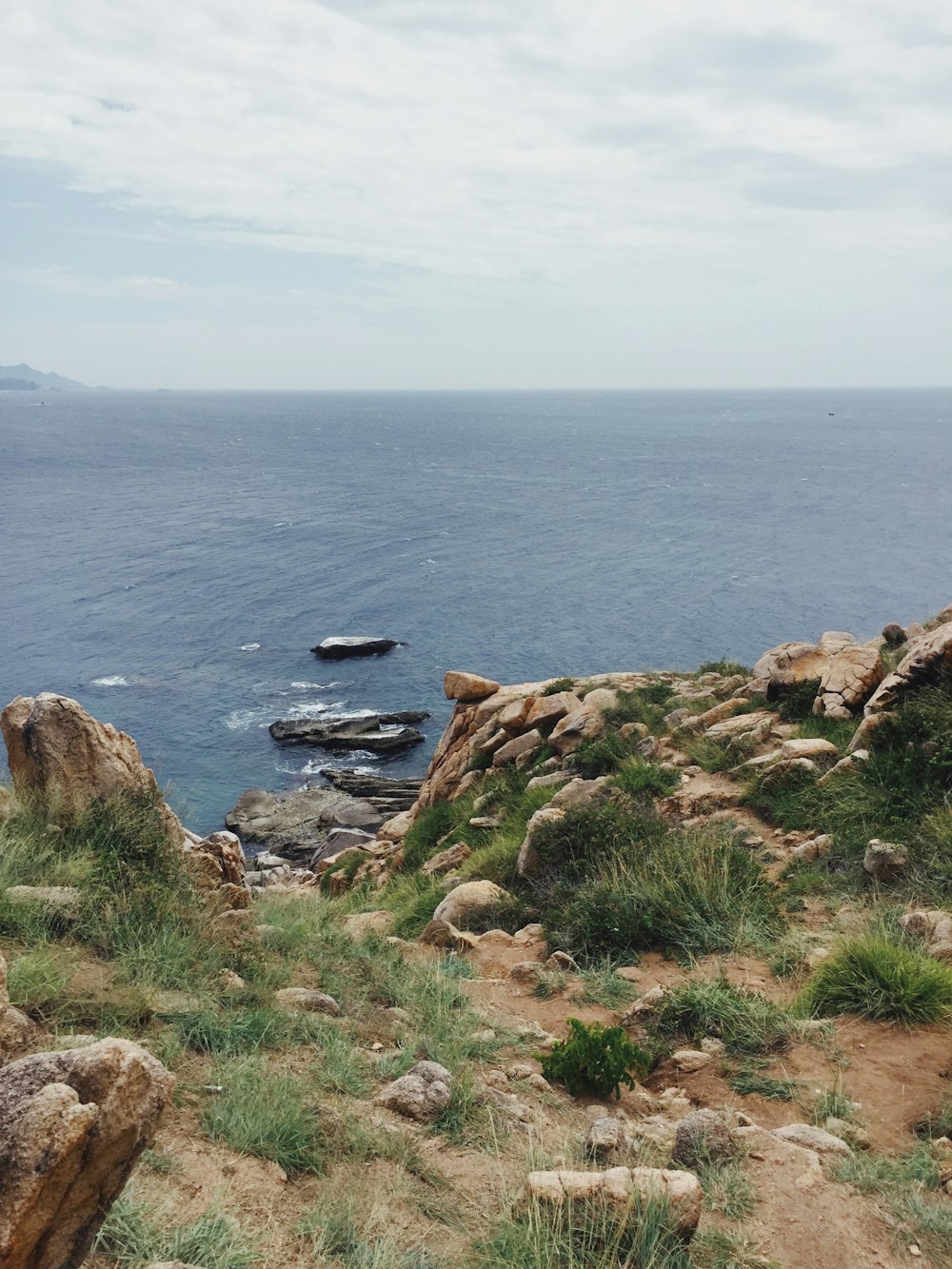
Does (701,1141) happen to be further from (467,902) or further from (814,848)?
(467,902)

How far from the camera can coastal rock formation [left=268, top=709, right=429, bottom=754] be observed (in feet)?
159

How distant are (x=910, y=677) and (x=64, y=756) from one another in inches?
505

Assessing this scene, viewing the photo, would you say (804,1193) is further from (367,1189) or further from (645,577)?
(645,577)

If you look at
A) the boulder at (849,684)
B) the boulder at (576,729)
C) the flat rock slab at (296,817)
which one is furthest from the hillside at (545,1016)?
the flat rock slab at (296,817)

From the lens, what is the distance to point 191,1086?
6445 mm

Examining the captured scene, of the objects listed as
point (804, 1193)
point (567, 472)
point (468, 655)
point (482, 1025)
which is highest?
point (567, 472)

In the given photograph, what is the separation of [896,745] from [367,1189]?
36.2 feet

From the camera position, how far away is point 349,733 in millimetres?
49344

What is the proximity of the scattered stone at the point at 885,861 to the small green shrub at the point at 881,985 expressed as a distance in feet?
7.50

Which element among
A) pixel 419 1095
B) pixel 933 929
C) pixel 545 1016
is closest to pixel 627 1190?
pixel 419 1095

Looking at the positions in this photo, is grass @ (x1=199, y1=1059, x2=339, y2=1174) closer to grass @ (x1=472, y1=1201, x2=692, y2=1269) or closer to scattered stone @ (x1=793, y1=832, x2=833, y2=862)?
grass @ (x1=472, y1=1201, x2=692, y2=1269)

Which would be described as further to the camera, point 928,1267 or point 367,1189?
point 367,1189

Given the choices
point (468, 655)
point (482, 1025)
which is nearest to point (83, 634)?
point (468, 655)

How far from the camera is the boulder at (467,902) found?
42.9ft
